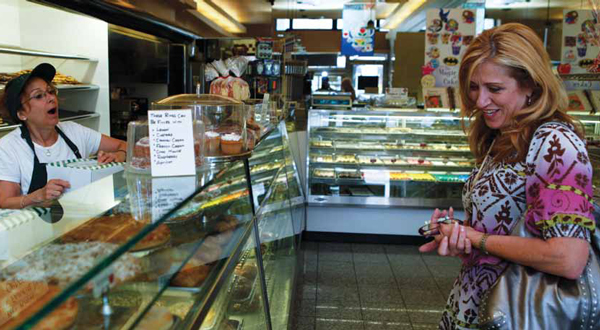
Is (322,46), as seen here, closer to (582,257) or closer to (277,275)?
(277,275)

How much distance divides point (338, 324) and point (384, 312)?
0.39 metres

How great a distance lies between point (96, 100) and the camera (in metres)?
5.33

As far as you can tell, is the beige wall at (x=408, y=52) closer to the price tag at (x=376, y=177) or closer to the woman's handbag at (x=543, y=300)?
the price tag at (x=376, y=177)

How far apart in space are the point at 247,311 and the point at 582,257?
115 centimetres

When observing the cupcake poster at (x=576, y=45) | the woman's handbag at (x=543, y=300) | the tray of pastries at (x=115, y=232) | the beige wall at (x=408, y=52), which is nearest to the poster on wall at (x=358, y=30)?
the beige wall at (x=408, y=52)

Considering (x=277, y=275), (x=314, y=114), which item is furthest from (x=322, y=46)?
(x=277, y=275)

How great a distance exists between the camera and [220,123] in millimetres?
1926

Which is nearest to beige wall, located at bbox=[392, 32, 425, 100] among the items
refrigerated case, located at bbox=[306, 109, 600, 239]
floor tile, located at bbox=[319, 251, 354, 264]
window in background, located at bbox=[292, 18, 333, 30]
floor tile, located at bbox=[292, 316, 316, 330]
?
window in background, located at bbox=[292, 18, 333, 30]

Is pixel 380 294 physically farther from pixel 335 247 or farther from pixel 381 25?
pixel 381 25

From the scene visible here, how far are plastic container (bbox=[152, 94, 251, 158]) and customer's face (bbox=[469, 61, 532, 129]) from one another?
87cm

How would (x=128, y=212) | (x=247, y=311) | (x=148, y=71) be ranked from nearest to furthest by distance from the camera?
(x=128, y=212), (x=247, y=311), (x=148, y=71)

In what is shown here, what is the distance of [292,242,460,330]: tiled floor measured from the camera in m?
3.35

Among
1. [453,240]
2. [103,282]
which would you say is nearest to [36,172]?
[103,282]

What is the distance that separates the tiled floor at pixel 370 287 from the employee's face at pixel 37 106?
A: 1833mm
